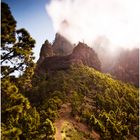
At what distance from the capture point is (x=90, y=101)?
8338cm

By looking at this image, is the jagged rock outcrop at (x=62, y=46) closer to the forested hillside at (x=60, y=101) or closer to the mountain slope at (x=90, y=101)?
the forested hillside at (x=60, y=101)

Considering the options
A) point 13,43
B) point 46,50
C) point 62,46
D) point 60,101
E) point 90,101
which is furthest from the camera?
point 62,46

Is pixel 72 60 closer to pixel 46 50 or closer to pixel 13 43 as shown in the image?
pixel 46 50

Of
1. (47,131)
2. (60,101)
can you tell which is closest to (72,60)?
(60,101)

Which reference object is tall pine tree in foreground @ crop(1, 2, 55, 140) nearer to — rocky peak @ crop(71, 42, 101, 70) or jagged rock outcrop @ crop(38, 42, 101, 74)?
jagged rock outcrop @ crop(38, 42, 101, 74)

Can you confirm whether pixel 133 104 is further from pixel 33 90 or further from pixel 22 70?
pixel 22 70

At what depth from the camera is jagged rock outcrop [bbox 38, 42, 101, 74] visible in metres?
110

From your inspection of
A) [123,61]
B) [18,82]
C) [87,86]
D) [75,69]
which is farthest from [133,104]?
[123,61]

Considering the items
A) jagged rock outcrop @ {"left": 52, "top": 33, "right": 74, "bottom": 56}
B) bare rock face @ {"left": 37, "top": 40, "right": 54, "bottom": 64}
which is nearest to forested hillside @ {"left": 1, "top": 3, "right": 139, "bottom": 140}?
bare rock face @ {"left": 37, "top": 40, "right": 54, "bottom": 64}

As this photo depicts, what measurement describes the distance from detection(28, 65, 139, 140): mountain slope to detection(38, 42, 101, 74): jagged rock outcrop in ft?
17.7

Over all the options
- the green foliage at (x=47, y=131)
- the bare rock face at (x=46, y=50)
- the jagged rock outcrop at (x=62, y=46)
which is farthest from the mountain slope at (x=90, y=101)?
the jagged rock outcrop at (x=62, y=46)

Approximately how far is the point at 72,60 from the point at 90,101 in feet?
108

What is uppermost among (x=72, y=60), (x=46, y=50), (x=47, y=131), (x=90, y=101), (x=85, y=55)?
(x=46, y=50)

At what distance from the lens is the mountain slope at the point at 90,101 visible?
2530 inches
